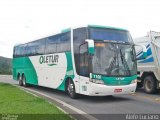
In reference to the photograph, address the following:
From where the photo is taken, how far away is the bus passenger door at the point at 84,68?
14992 millimetres

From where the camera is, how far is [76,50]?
1603cm

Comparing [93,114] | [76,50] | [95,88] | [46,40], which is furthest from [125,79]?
[46,40]

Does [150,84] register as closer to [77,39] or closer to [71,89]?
[71,89]

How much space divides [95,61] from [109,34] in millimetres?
1592

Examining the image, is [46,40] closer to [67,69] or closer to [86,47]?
[67,69]

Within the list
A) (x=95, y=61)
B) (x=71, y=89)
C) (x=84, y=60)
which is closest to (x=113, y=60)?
(x=95, y=61)

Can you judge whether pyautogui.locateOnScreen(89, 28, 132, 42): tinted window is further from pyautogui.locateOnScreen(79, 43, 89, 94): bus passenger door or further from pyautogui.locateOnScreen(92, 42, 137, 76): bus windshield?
pyautogui.locateOnScreen(79, 43, 89, 94): bus passenger door

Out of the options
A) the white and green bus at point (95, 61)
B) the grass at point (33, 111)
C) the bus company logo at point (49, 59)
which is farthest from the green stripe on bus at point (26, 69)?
the grass at point (33, 111)

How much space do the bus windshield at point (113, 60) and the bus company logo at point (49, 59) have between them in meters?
3.99

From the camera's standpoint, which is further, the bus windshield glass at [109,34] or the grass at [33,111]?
the bus windshield glass at [109,34]

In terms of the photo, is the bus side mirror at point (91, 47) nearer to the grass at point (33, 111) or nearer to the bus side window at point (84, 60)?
the bus side window at point (84, 60)

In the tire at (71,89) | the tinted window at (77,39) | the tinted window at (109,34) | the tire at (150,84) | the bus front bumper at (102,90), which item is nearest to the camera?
the bus front bumper at (102,90)

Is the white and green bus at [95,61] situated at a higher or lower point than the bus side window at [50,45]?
lower

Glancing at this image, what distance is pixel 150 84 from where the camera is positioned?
1961cm
